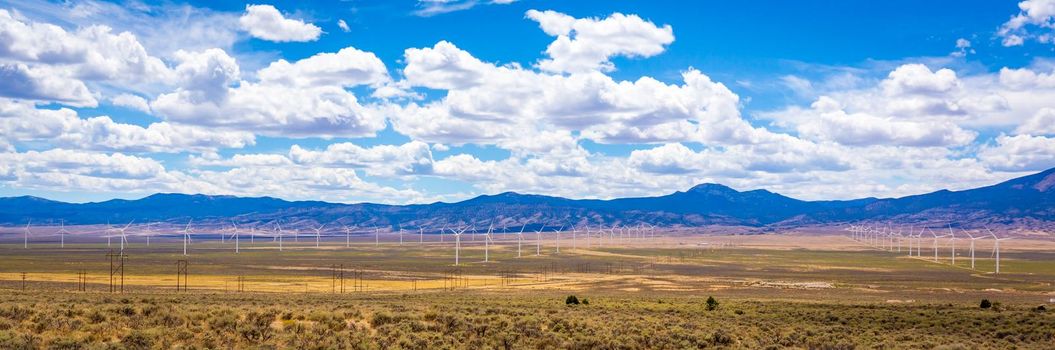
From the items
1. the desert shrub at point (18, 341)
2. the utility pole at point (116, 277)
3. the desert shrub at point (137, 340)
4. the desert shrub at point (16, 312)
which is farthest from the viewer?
the utility pole at point (116, 277)

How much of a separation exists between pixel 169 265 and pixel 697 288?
98516 millimetres

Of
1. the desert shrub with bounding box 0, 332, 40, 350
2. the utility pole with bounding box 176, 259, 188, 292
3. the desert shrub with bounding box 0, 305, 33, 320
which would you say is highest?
the desert shrub with bounding box 0, 305, 33, 320

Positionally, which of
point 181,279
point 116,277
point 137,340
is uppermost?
point 137,340

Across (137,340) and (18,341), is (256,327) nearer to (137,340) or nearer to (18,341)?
(137,340)

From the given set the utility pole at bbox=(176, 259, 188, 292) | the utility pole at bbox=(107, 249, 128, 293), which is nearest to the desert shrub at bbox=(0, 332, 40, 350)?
the utility pole at bbox=(107, 249, 128, 293)

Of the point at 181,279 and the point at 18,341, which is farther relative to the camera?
the point at 181,279

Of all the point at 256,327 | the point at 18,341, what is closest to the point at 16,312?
the point at 18,341

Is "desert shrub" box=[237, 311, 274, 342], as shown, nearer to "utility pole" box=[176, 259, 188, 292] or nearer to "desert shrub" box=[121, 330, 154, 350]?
"desert shrub" box=[121, 330, 154, 350]

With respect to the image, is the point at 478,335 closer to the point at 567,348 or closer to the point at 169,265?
the point at 567,348

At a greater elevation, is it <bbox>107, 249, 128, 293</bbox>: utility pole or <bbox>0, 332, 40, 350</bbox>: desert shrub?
<bbox>0, 332, 40, 350</bbox>: desert shrub

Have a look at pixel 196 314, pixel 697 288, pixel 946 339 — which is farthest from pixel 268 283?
pixel 946 339

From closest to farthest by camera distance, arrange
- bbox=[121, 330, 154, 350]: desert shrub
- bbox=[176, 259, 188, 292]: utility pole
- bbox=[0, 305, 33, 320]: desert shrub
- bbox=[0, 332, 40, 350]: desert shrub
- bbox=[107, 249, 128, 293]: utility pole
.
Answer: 1. bbox=[0, 332, 40, 350]: desert shrub
2. bbox=[121, 330, 154, 350]: desert shrub
3. bbox=[0, 305, 33, 320]: desert shrub
4. bbox=[107, 249, 128, 293]: utility pole
5. bbox=[176, 259, 188, 292]: utility pole

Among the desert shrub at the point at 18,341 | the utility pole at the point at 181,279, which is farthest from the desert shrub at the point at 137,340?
the utility pole at the point at 181,279

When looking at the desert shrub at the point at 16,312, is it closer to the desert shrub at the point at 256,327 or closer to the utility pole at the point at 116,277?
the desert shrub at the point at 256,327
